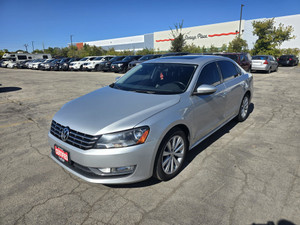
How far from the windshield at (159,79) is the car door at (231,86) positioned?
1009 mm

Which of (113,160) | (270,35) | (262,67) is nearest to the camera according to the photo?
(113,160)

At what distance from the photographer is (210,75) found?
374 centimetres

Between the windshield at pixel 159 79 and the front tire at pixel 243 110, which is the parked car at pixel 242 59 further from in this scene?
the windshield at pixel 159 79

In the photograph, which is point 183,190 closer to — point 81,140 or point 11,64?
point 81,140

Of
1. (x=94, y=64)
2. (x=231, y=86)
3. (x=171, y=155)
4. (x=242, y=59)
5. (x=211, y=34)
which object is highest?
(x=211, y=34)

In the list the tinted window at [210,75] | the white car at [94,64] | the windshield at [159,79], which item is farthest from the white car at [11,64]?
the tinted window at [210,75]

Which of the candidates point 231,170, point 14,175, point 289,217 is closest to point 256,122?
point 231,170

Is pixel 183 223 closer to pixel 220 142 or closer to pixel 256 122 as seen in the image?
pixel 220 142

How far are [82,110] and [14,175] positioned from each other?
148cm

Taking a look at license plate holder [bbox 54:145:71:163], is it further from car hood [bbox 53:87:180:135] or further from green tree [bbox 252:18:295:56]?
green tree [bbox 252:18:295:56]

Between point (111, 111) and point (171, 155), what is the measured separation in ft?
3.33

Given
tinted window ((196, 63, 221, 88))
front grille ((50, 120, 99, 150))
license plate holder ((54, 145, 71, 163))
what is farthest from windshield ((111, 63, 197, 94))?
license plate holder ((54, 145, 71, 163))

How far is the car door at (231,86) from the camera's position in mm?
4156

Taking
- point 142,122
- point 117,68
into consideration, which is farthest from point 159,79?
point 117,68
